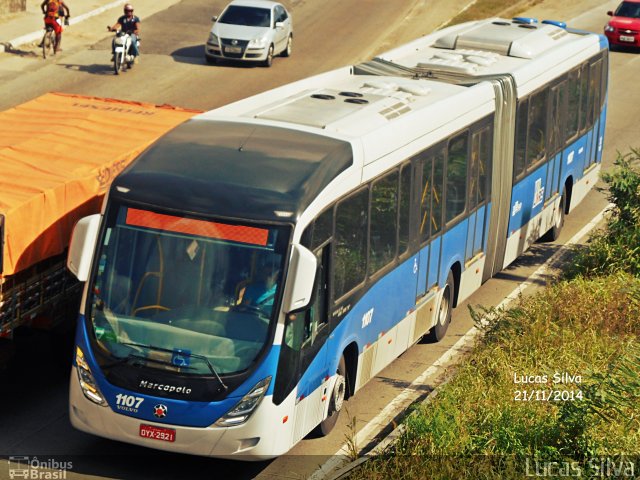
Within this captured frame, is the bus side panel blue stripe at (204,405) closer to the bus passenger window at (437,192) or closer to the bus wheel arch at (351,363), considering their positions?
the bus wheel arch at (351,363)

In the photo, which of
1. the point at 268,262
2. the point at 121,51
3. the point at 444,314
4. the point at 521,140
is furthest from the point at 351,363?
the point at 121,51

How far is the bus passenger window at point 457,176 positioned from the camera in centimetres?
1606

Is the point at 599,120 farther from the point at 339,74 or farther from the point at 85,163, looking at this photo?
the point at 85,163

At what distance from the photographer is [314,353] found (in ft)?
40.3

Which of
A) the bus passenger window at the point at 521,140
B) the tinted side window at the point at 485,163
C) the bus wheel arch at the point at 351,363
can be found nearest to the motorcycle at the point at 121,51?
the bus passenger window at the point at 521,140

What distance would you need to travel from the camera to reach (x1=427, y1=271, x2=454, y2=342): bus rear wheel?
653 inches

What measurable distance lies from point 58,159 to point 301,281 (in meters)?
4.49

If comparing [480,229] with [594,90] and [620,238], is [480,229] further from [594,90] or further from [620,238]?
[594,90]

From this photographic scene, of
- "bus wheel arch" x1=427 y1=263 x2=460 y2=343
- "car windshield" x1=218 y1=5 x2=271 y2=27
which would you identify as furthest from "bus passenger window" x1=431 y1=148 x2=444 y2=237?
"car windshield" x1=218 y1=5 x2=271 y2=27

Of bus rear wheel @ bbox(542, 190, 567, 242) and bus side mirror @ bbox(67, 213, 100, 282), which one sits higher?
bus side mirror @ bbox(67, 213, 100, 282)

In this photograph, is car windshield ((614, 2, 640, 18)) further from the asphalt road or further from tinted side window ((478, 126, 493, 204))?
tinted side window ((478, 126, 493, 204))

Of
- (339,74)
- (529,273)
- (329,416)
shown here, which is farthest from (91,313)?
(529,273)

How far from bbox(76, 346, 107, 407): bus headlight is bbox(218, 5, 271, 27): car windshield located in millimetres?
24445

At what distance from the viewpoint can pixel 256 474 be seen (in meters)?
12.4
